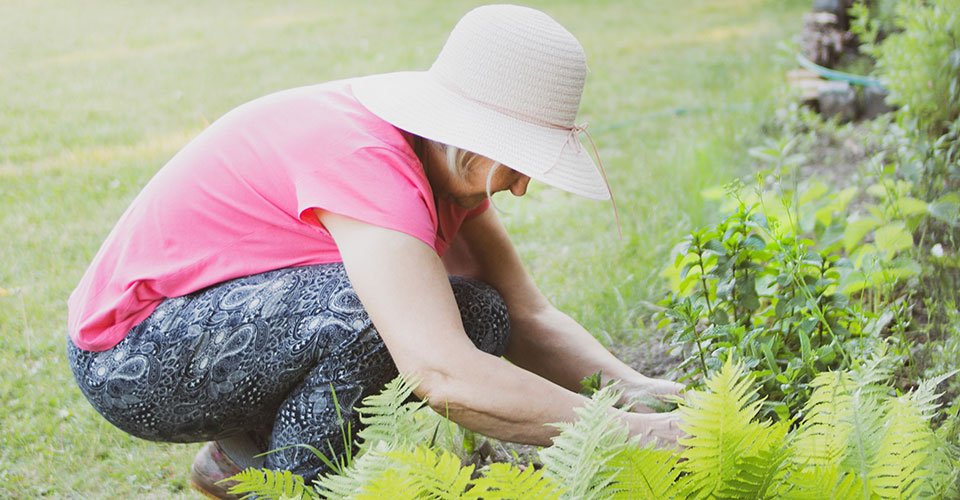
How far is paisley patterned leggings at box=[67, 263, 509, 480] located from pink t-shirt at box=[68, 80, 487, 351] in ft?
0.12

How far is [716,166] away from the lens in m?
4.06

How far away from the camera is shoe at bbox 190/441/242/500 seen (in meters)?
2.31

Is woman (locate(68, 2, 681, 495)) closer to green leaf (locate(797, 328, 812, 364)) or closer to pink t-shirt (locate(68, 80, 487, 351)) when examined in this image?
pink t-shirt (locate(68, 80, 487, 351))

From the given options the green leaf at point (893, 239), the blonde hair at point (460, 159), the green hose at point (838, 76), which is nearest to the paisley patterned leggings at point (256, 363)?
the blonde hair at point (460, 159)

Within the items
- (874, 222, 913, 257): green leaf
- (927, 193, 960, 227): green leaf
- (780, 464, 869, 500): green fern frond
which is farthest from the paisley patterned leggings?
(927, 193, 960, 227): green leaf

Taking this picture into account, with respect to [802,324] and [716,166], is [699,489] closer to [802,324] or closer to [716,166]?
[802,324]

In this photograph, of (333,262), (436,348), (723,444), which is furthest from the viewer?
(333,262)

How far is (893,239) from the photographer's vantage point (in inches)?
100

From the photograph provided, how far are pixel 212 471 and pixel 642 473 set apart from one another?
125 cm

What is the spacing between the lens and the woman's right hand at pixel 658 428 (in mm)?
1773

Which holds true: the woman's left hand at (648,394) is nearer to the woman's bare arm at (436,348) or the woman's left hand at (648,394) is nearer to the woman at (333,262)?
the woman at (333,262)

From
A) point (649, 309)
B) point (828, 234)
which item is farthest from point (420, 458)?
point (649, 309)

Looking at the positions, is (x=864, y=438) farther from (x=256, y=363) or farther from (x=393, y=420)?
(x=256, y=363)

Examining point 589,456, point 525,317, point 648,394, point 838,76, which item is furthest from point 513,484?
point 838,76
